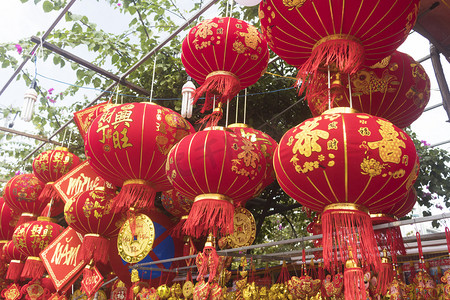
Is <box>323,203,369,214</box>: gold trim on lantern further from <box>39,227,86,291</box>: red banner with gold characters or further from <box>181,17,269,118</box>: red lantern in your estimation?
<box>39,227,86,291</box>: red banner with gold characters

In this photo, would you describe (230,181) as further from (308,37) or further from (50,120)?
(50,120)

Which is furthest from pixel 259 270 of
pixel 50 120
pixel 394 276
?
pixel 50 120

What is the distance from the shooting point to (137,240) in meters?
2.80

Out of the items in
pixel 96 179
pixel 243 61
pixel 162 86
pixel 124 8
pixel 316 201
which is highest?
pixel 124 8

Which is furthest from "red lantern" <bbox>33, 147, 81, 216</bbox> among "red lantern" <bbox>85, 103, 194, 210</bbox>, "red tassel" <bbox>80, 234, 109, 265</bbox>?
"red lantern" <bbox>85, 103, 194, 210</bbox>

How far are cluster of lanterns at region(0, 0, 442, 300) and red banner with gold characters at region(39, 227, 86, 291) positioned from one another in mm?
350

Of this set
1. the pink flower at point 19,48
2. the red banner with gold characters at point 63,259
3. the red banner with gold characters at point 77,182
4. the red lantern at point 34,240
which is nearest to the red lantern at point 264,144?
the red banner with gold characters at point 77,182

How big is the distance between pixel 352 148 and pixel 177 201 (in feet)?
7.06

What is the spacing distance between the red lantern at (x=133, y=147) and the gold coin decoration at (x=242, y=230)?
22.8 inches

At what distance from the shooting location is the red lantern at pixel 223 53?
253 centimetres

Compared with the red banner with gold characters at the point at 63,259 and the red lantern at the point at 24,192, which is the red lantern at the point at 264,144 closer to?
the red banner with gold characters at the point at 63,259

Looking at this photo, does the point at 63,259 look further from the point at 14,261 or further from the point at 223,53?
the point at 223,53

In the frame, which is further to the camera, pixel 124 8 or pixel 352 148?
pixel 124 8

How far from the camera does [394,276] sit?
2189 mm
